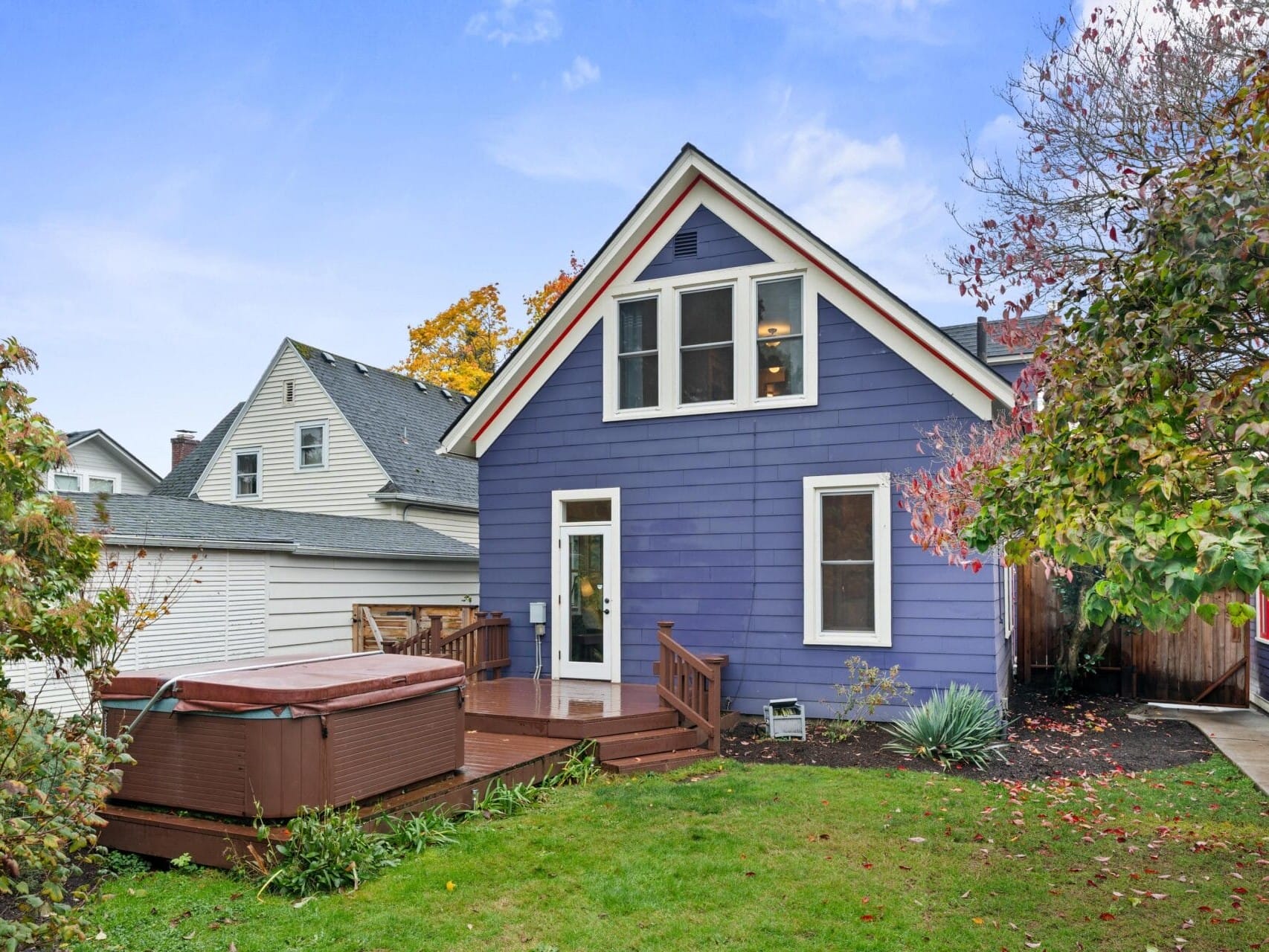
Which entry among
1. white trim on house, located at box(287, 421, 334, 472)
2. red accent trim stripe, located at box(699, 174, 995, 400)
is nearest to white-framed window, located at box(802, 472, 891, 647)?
red accent trim stripe, located at box(699, 174, 995, 400)

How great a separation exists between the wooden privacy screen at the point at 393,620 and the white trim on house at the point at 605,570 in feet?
8.99

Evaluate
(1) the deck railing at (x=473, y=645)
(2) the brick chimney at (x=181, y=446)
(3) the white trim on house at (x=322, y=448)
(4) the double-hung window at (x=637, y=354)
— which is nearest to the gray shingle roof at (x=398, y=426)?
(3) the white trim on house at (x=322, y=448)

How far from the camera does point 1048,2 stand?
860 cm

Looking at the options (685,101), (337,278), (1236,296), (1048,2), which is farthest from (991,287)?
(337,278)

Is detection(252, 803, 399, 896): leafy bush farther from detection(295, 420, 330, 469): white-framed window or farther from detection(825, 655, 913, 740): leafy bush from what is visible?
detection(295, 420, 330, 469): white-framed window

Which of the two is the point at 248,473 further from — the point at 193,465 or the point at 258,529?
the point at 258,529

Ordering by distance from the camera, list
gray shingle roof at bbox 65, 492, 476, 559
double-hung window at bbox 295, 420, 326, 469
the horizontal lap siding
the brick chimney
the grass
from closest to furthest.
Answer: the grass → the horizontal lap siding → gray shingle roof at bbox 65, 492, 476, 559 → double-hung window at bbox 295, 420, 326, 469 → the brick chimney

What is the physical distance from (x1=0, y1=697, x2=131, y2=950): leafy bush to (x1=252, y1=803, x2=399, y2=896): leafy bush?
3.14 feet

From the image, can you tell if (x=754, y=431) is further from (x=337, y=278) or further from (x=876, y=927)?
(x=337, y=278)

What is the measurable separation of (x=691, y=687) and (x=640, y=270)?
16.2 ft

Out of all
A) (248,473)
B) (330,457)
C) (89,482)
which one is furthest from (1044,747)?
(89,482)

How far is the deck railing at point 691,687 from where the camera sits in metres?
8.34

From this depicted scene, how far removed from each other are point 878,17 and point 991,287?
5406 millimetres

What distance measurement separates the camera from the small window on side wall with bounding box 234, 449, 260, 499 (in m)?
19.5
